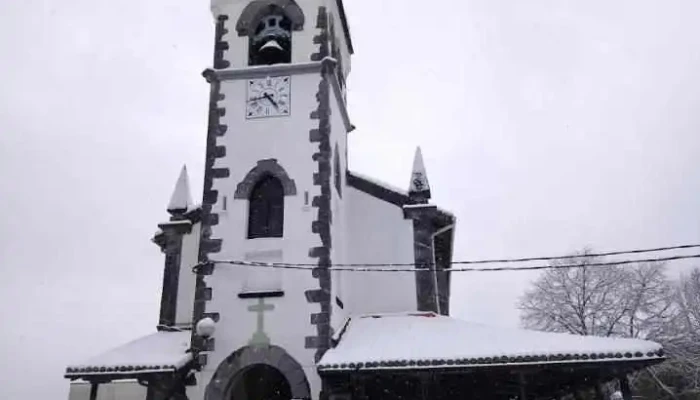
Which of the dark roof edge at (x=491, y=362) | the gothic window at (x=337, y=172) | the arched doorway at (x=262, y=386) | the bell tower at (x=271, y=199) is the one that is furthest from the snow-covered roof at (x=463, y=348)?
the gothic window at (x=337, y=172)

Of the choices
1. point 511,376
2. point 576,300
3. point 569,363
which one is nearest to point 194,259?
point 511,376

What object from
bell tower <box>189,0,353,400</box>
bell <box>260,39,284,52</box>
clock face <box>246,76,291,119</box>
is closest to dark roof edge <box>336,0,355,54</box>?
bell tower <box>189,0,353,400</box>

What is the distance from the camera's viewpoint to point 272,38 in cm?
1515

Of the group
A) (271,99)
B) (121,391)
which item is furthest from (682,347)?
(121,391)

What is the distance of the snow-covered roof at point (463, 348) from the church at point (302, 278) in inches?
1.3

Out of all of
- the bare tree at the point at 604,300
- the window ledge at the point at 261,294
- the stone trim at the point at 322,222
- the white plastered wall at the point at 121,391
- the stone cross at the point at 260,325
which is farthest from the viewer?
the bare tree at the point at 604,300

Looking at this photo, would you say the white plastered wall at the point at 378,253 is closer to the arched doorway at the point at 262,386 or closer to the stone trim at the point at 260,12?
the arched doorway at the point at 262,386

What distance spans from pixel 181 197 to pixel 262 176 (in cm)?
325

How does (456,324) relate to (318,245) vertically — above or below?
below

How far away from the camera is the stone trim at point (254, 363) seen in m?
12.1

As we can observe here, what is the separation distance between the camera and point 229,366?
1233 centimetres

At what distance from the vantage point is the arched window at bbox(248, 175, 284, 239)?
44.3 feet

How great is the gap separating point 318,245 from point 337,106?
387 centimetres

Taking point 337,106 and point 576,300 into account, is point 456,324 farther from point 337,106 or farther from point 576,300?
point 576,300
